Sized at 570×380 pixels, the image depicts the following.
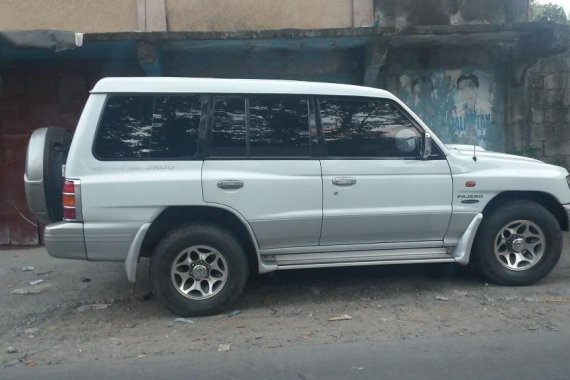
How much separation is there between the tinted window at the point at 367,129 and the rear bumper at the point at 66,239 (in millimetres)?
2387

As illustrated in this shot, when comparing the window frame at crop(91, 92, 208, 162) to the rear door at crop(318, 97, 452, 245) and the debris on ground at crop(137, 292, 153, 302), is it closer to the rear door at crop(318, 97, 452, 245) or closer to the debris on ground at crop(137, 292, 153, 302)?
the rear door at crop(318, 97, 452, 245)

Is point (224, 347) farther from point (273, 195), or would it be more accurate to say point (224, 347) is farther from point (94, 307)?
point (94, 307)

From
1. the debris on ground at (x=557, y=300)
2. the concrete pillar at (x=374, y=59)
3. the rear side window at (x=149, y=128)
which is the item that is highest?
the concrete pillar at (x=374, y=59)

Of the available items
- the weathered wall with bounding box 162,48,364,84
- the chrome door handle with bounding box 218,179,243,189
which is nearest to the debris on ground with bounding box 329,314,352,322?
the chrome door handle with bounding box 218,179,243,189

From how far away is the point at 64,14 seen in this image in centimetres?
834

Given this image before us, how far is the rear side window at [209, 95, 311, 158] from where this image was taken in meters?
5.20

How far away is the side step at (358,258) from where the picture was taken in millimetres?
5359

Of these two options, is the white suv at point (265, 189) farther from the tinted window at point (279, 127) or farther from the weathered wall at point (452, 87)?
the weathered wall at point (452, 87)

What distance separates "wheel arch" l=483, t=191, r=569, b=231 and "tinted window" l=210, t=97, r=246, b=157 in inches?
99.5

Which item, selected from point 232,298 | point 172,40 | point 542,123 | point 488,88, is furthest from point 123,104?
point 542,123

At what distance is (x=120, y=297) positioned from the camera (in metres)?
5.92

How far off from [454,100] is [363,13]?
198cm

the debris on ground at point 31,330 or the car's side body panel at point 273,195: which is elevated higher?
the car's side body panel at point 273,195

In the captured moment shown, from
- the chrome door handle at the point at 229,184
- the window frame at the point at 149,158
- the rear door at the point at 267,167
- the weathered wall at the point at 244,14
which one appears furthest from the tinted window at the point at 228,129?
the weathered wall at the point at 244,14
